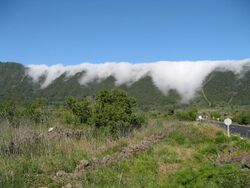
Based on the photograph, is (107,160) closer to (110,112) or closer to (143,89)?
(110,112)

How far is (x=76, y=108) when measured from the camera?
2053 centimetres

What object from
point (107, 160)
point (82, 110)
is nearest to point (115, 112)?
point (82, 110)

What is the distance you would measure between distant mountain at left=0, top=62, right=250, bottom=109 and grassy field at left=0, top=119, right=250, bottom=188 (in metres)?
102

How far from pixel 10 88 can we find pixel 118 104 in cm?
12414

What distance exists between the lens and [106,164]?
920cm

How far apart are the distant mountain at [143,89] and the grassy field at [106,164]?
102 meters

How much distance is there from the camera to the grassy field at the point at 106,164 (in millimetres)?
7305

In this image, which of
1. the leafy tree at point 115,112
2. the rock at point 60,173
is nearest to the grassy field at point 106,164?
the rock at point 60,173

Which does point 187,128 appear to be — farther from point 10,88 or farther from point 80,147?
point 10,88

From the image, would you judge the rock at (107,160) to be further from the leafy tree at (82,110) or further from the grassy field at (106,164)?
the leafy tree at (82,110)

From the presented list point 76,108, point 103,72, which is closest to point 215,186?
point 76,108

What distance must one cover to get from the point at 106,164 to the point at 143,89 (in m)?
130

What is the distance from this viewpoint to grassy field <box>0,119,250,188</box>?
7.30m

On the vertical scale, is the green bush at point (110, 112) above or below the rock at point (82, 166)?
above
